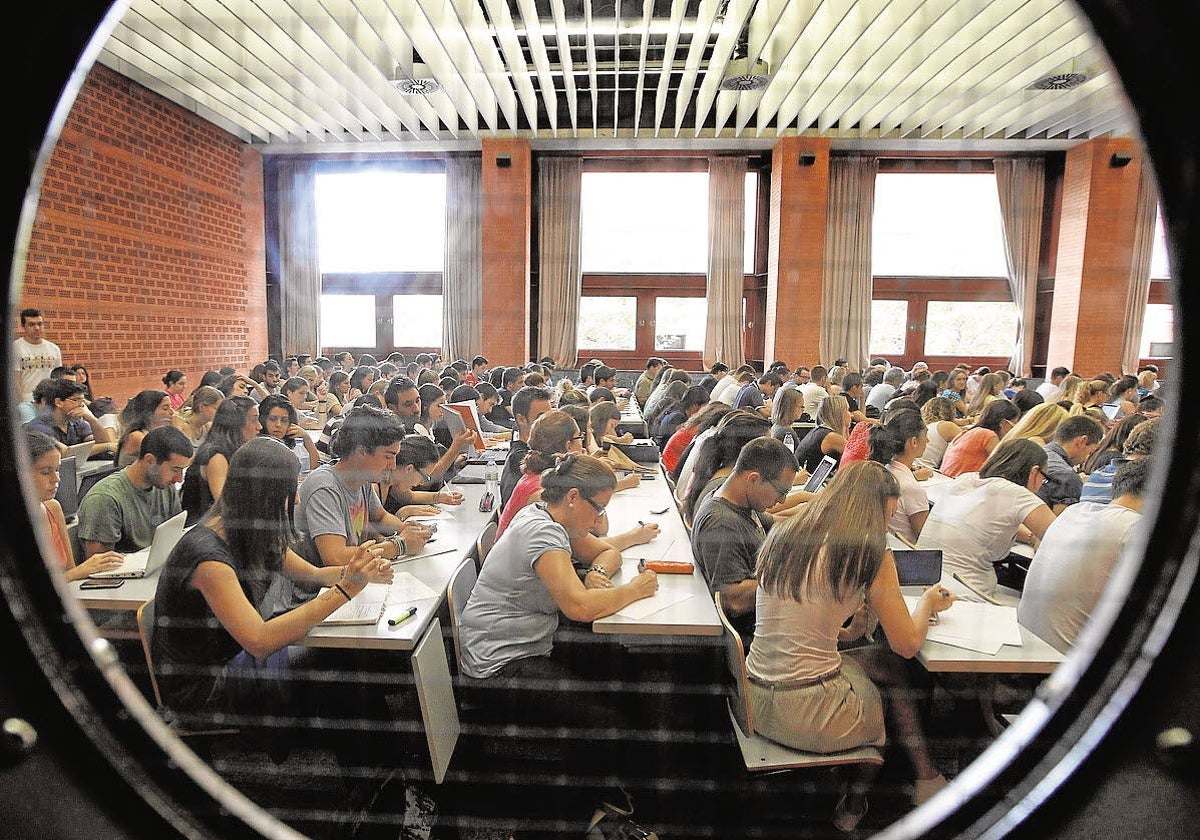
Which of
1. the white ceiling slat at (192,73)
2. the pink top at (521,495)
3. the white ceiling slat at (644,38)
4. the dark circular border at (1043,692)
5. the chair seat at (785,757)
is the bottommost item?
the chair seat at (785,757)

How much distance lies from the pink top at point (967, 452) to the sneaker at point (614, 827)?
1.68 metres

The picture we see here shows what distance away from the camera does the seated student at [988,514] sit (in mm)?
1357

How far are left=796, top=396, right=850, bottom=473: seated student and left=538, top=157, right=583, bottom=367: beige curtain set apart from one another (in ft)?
11.7

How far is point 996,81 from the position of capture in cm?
288

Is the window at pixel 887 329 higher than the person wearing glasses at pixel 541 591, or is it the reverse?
the window at pixel 887 329

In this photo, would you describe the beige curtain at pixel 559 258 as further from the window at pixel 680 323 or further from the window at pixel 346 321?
the window at pixel 346 321

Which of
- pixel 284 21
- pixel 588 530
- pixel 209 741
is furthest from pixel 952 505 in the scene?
pixel 284 21

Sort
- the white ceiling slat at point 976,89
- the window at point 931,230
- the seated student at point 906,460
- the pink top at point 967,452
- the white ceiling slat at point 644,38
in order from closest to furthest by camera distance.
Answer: the seated student at point 906,460 < the pink top at point 967,452 < the white ceiling slat at point 976,89 < the window at point 931,230 < the white ceiling slat at point 644,38

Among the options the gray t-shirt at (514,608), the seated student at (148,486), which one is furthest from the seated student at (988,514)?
the seated student at (148,486)

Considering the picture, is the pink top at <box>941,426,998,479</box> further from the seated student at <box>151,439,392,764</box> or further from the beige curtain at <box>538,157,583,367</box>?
the beige curtain at <box>538,157,583,367</box>

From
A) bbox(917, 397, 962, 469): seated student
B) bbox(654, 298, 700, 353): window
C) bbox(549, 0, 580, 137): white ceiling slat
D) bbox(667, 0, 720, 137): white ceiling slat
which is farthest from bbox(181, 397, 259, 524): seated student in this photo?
bbox(654, 298, 700, 353): window

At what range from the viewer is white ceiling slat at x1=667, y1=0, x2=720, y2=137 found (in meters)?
3.07

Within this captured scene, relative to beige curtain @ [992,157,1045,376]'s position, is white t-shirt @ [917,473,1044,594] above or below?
below

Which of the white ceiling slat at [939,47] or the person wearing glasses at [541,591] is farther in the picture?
the white ceiling slat at [939,47]
